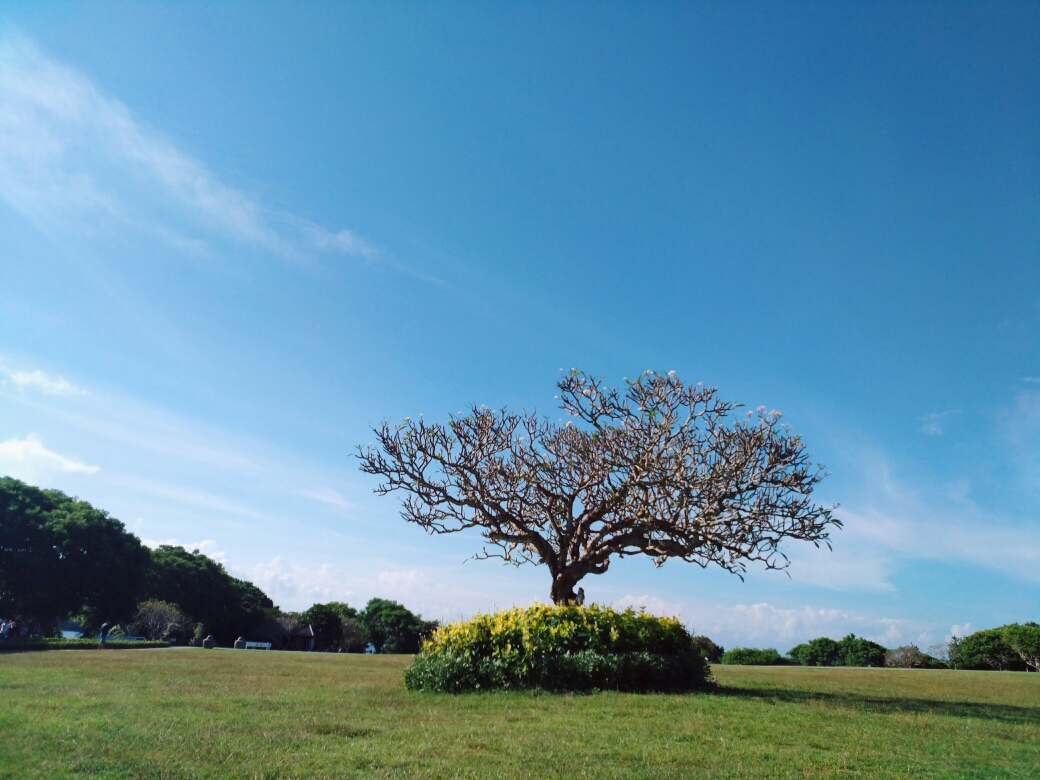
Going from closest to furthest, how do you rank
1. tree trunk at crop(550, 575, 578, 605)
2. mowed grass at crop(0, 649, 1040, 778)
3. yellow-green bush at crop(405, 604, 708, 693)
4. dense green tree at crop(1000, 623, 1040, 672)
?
mowed grass at crop(0, 649, 1040, 778) < yellow-green bush at crop(405, 604, 708, 693) < tree trunk at crop(550, 575, 578, 605) < dense green tree at crop(1000, 623, 1040, 672)

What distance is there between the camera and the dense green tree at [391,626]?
190 feet

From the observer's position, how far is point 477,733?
27.2 ft

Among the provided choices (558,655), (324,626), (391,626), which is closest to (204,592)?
(324,626)

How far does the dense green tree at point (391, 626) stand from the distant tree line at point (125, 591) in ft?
0.31

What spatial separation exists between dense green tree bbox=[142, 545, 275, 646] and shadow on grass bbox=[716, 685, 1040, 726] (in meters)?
49.0

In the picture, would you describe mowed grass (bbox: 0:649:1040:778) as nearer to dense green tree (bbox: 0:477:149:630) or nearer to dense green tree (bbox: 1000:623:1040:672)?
dense green tree (bbox: 1000:623:1040:672)

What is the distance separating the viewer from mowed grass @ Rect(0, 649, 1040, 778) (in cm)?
636

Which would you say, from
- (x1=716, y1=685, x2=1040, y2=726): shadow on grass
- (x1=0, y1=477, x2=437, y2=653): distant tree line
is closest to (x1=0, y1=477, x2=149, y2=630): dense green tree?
(x1=0, y1=477, x2=437, y2=653): distant tree line

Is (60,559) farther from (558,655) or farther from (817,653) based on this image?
(817,653)

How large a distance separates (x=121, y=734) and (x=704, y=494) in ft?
41.8

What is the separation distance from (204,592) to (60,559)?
1738 centimetres

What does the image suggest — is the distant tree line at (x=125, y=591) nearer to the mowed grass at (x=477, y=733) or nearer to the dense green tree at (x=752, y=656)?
the dense green tree at (x=752, y=656)

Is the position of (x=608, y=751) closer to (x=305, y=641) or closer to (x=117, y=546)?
(x=117, y=546)

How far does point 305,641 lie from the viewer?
62.8 meters
